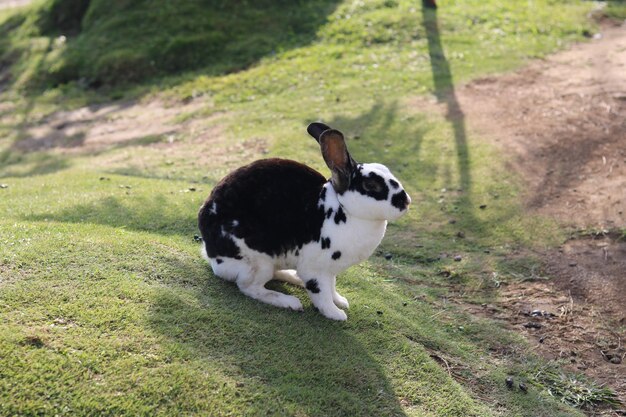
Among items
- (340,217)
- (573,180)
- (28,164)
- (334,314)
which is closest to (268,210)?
(340,217)

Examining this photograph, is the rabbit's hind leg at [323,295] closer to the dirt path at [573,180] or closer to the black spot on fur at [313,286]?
the black spot on fur at [313,286]

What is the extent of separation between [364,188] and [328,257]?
0.56 m

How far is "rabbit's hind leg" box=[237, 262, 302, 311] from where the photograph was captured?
5418 mm

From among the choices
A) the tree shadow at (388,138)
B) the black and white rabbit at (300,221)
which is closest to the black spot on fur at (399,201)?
the black and white rabbit at (300,221)

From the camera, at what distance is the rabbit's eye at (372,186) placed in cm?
499

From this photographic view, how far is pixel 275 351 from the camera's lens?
4926 millimetres

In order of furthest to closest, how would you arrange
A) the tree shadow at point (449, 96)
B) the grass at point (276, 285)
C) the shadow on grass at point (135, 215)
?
the tree shadow at point (449, 96), the shadow on grass at point (135, 215), the grass at point (276, 285)

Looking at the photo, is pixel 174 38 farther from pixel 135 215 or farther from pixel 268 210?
pixel 268 210

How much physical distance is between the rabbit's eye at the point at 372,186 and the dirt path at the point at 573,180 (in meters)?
2.15

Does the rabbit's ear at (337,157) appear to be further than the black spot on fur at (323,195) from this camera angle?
No

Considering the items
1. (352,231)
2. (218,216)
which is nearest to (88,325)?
(218,216)

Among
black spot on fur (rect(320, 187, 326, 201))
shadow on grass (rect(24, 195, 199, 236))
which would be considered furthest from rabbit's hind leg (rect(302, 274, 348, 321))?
shadow on grass (rect(24, 195, 199, 236))

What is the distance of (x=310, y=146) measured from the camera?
10.7 metres

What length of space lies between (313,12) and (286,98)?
4.17 m
